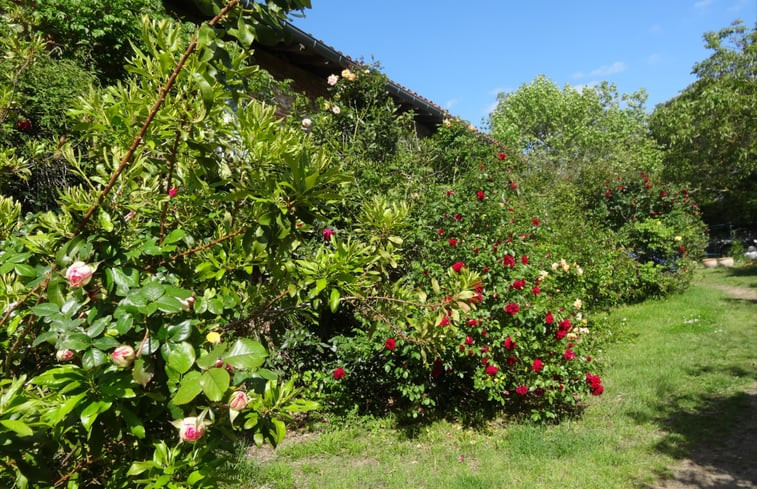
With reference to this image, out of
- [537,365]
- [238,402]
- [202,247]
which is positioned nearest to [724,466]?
[537,365]

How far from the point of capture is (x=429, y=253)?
4.64 meters

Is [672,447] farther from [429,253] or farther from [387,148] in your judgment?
[387,148]

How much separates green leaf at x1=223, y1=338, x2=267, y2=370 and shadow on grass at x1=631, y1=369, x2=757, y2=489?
10.9ft

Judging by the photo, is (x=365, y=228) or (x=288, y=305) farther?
(x=365, y=228)

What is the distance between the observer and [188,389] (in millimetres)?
1011

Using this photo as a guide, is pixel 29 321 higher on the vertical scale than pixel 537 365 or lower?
higher

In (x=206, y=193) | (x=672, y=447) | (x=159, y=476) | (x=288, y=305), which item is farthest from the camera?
(x=672, y=447)

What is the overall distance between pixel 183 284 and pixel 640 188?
1179 centimetres

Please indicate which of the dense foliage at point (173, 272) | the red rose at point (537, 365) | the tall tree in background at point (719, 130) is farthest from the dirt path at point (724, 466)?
the tall tree in background at point (719, 130)

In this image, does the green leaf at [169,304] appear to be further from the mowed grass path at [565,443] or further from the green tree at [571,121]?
the green tree at [571,121]

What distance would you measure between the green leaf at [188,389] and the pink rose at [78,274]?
330 mm

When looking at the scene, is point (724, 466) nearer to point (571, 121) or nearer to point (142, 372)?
point (142, 372)

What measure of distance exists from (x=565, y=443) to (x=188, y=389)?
349 centimetres

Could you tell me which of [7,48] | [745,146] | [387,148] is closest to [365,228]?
[7,48]
